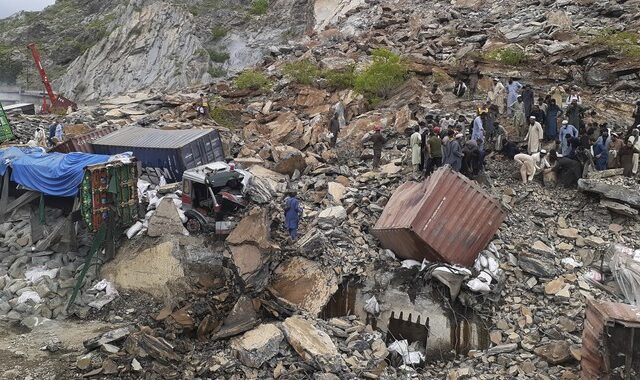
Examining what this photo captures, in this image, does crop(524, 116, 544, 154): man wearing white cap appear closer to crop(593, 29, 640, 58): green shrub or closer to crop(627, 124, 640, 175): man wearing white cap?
crop(627, 124, 640, 175): man wearing white cap

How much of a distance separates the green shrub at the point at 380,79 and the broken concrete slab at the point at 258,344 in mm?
10397

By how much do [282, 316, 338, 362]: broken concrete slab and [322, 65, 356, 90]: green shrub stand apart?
11318 mm

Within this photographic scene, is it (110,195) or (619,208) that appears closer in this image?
(619,208)

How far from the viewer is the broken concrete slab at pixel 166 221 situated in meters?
9.20

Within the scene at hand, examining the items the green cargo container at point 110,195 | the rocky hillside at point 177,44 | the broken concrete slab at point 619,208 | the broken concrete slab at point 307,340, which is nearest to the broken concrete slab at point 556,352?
the broken concrete slab at point 307,340

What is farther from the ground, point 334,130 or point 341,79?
point 341,79

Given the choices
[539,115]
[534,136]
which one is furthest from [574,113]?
[534,136]

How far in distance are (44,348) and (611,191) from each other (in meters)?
9.46

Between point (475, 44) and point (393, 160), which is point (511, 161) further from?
point (475, 44)

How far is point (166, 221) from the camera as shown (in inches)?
364

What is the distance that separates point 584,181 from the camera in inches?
373

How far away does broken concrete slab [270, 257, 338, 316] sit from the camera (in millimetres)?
8070

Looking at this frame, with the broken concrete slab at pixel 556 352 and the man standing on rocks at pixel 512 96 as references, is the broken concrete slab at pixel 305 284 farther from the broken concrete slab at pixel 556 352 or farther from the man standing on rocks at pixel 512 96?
the man standing on rocks at pixel 512 96

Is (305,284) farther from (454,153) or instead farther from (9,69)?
(9,69)
